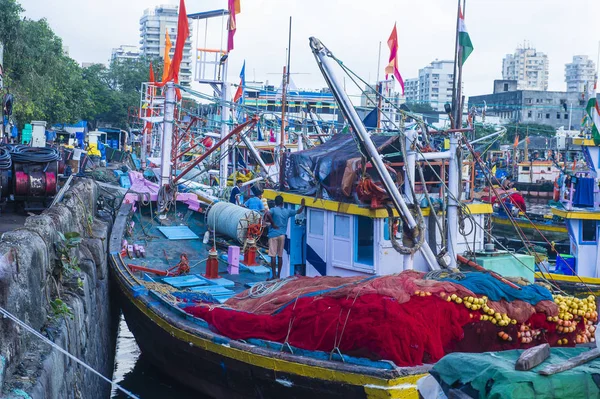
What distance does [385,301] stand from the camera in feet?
26.3

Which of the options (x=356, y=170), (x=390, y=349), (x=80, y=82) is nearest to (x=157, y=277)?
(x=356, y=170)

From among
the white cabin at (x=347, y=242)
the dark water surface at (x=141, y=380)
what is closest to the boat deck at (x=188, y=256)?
the white cabin at (x=347, y=242)

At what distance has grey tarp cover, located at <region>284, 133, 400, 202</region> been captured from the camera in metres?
11.2

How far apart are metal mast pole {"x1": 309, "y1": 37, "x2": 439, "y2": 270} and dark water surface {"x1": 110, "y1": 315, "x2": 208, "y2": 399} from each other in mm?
3908

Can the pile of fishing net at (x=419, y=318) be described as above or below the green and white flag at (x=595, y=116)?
below

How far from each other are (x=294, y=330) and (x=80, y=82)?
52066 millimetres

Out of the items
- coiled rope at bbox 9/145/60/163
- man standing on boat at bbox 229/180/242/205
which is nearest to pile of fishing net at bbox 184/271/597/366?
coiled rope at bbox 9/145/60/163

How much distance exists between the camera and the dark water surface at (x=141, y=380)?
12.0 metres

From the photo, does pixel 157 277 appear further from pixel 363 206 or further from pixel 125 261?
pixel 363 206

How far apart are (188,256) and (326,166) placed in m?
4.87

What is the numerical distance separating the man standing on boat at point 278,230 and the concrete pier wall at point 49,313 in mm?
2972

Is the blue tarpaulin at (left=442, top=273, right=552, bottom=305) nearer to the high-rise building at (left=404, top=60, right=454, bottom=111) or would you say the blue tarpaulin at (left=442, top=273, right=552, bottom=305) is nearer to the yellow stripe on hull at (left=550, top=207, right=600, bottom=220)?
the yellow stripe on hull at (left=550, top=207, right=600, bottom=220)

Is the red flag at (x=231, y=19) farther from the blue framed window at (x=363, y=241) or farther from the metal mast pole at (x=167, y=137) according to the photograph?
the blue framed window at (x=363, y=241)

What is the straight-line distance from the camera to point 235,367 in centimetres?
929
